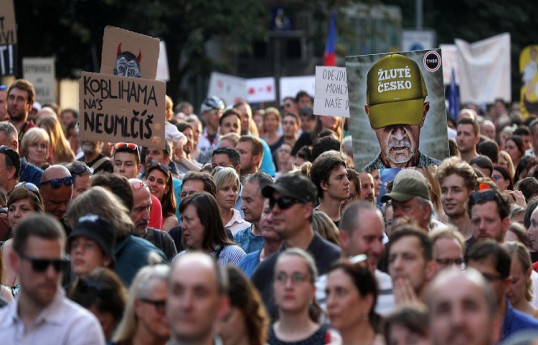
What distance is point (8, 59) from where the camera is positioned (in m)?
15.9

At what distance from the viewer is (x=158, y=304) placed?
6.31m

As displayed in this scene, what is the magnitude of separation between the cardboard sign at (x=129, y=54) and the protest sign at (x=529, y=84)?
11400 millimetres

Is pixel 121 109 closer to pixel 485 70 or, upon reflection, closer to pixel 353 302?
pixel 353 302

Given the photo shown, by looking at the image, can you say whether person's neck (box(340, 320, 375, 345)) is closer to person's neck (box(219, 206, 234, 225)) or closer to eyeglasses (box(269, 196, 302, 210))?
eyeglasses (box(269, 196, 302, 210))

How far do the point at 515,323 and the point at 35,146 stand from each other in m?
6.43

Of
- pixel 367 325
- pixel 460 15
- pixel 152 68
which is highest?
pixel 460 15

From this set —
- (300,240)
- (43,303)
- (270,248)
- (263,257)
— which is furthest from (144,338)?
(263,257)

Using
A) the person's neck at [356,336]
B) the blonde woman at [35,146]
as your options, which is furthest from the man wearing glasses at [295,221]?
the blonde woman at [35,146]

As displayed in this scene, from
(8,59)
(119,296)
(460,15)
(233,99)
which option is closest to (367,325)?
(119,296)

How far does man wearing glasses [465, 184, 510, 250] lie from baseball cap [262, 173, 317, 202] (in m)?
1.25

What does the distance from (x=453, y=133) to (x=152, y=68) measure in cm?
560

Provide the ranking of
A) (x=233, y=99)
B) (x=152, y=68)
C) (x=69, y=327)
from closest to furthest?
1. (x=69, y=327)
2. (x=152, y=68)
3. (x=233, y=99)

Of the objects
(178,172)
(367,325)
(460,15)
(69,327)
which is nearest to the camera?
(69,327)

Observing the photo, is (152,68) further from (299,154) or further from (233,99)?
(233,99)
